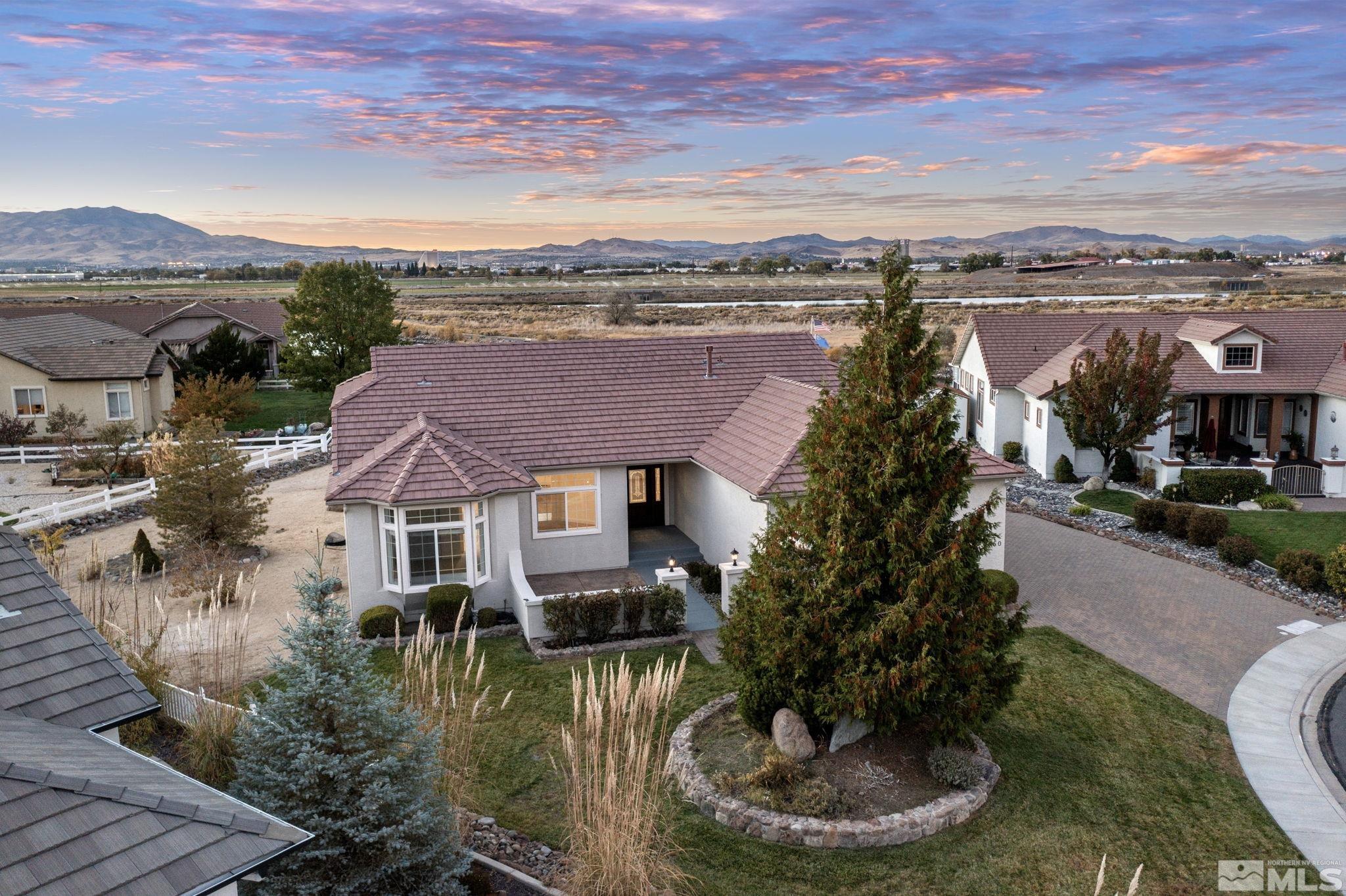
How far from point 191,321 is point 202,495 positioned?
39656mm

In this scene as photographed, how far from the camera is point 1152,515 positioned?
24.2m

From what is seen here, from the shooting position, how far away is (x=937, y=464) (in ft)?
37.5

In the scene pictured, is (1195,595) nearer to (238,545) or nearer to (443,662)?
(443,662)

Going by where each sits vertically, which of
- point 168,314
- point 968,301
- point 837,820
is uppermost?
point 168,314

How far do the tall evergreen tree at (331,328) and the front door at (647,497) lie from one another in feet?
79.9

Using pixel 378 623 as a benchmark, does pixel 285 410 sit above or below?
above

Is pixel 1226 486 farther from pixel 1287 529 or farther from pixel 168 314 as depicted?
pixel 168 314

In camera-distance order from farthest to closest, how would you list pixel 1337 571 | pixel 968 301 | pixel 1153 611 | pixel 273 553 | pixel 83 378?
pixel 968 301 < pixel 83 378 < pixel 273 553 < pixel 1337 571 < pixel 1153 611

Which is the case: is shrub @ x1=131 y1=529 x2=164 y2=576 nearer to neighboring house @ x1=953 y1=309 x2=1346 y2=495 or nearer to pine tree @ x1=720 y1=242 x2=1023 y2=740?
pine tree @ x1=720 y1=242 x2=1023 y2=740

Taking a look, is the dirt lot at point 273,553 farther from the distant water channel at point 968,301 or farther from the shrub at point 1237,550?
the distant water channel at point 968,301

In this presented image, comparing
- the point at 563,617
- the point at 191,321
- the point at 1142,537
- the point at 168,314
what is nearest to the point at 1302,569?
the point at 1142,537

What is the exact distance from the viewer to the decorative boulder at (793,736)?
1189 centimetres

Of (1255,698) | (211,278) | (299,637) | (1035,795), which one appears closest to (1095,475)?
(1255,698)

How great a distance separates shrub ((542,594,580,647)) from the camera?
17.2m
